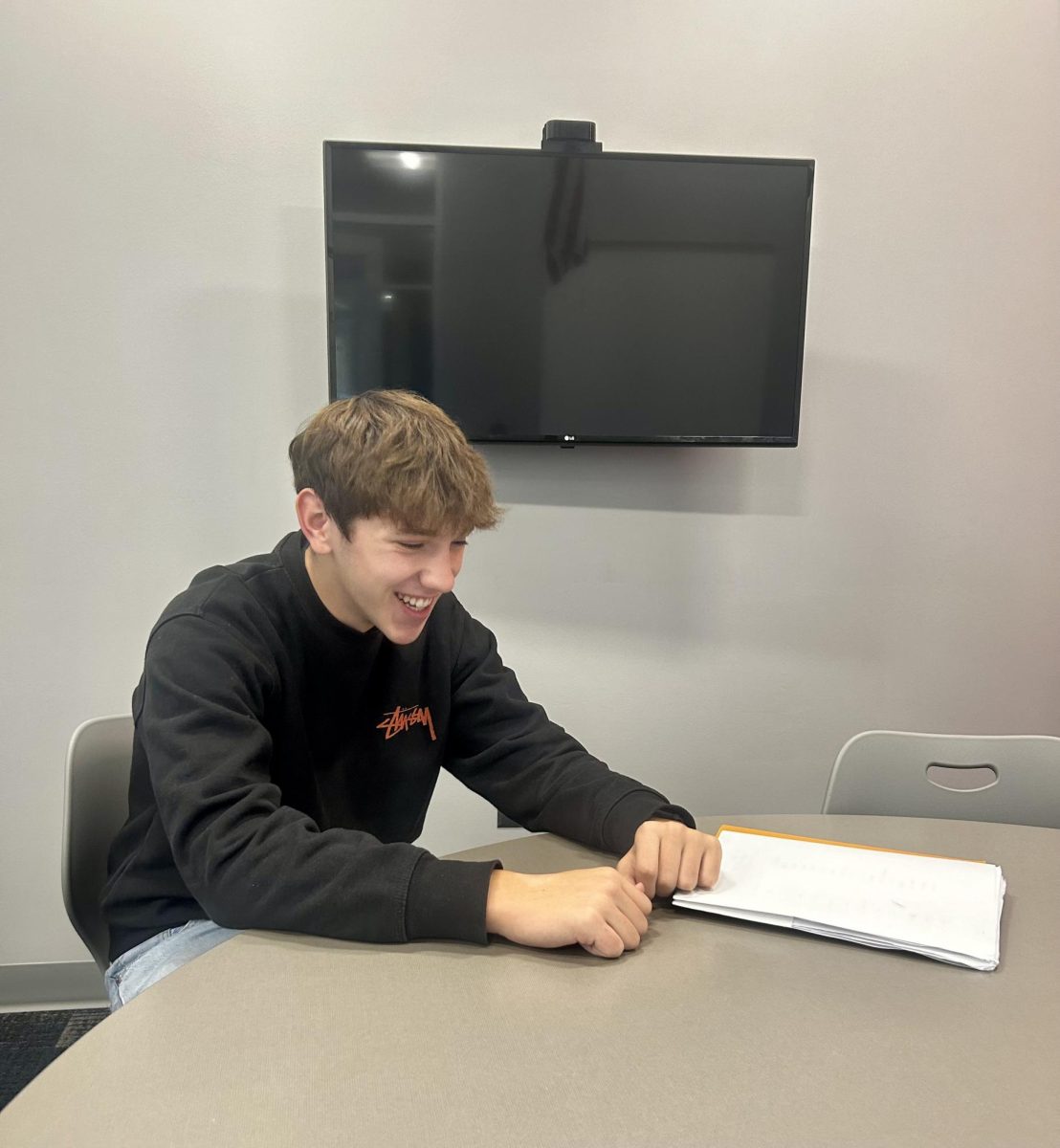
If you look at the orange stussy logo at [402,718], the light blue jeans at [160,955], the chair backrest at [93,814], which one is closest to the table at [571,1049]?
the light blue jeans at [160,955]

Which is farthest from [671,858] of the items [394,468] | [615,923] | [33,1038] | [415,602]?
[33,1038]

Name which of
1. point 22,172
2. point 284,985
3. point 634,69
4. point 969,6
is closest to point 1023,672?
point 969,6

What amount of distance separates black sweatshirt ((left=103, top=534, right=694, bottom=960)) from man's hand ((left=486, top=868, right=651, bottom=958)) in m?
0.02

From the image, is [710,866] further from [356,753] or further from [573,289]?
[573,289]

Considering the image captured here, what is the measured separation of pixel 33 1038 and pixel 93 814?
3.71 ft

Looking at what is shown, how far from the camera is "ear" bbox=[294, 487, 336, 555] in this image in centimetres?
122

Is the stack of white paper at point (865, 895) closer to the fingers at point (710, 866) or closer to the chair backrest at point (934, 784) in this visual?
the fingers at point (710, 866)

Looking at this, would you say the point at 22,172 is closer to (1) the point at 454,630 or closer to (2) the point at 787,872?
(1) the point at 454,630

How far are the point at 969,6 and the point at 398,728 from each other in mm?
2126

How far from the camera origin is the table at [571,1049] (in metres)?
0.71

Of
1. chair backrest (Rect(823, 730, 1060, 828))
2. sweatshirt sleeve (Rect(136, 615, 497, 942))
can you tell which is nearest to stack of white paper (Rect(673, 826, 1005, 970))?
sweatshirt sleeve (Rect(136, 615, 497, 942))

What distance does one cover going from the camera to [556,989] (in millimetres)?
895

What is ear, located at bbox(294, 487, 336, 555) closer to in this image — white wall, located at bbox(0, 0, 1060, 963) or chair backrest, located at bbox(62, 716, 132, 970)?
chair backrest, located at bbox(62, 716, 132, 970)

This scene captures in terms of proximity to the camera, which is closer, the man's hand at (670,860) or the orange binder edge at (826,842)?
the man's hand at (670,860)
